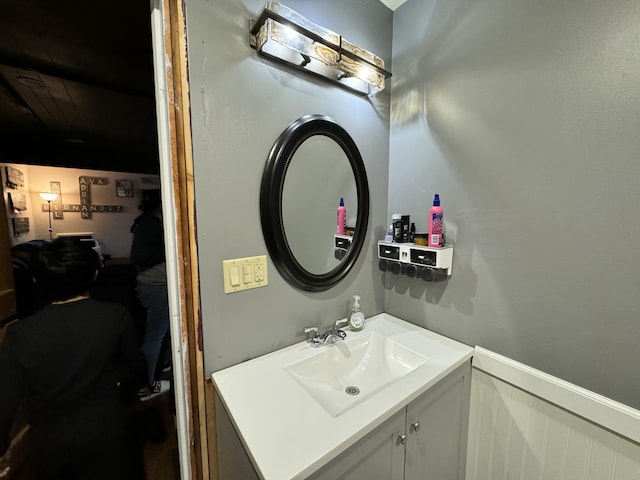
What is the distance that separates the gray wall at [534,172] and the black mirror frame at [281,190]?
1.39 ft

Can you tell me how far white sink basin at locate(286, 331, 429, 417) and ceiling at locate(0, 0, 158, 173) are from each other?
175cm

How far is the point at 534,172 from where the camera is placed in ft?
2.99

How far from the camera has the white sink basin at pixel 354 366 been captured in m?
0.99

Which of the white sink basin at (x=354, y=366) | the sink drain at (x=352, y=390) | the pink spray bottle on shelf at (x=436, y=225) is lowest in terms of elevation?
the sink drain at (x=352, y=390)

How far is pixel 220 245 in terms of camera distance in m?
0.91

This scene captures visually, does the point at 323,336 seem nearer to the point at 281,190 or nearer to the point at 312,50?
the point at 281,190

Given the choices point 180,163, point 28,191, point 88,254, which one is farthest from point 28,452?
point 180,163

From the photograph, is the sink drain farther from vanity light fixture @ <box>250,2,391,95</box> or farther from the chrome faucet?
vanity light fixture @ <box>250,2,391,95</box>

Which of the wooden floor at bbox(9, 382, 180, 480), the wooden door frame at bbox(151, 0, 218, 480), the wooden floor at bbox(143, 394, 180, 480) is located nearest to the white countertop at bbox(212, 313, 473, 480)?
the wooden door frame at bbox(151, 0, 218, 480)

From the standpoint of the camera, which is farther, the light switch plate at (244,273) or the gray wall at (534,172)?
the light switch plate at (244,273)

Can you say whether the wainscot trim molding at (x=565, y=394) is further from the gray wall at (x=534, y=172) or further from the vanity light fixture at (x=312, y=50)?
the vanity light fixture at (x=312, y=50)

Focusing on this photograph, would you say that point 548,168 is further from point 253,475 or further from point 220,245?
point 253,475

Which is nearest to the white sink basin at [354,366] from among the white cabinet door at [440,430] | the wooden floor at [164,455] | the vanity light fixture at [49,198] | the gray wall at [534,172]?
the white cabinet door at [440,430]

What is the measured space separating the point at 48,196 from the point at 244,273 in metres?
1.49
